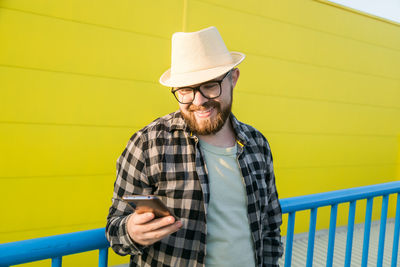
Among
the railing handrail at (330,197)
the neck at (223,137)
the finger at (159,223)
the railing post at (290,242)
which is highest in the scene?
the neck at (223,137)

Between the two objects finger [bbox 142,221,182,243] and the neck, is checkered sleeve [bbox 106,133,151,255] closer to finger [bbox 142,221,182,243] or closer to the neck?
finger [bbox 142,221,182,243]

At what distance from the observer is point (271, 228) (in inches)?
51.6

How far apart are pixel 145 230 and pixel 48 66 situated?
7.79ft

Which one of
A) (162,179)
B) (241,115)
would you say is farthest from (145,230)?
Answer: (241,115)

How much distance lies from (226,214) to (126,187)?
14.5 inches

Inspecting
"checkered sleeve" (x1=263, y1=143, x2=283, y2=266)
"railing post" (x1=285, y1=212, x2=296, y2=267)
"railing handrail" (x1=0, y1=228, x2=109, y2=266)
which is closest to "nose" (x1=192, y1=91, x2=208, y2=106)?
"checkered sleeve" (x1=263, y1=143, x2=283, y2=266)

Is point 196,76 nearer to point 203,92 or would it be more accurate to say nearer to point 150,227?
point 203,92

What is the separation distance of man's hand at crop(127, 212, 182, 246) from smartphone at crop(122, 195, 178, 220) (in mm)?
14

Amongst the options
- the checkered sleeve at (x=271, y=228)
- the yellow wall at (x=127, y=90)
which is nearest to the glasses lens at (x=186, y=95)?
the checkered sleeve at (x=271, y=228)

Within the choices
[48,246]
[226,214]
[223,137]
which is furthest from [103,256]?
[223,137]

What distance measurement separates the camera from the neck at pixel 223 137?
1223 millimetres

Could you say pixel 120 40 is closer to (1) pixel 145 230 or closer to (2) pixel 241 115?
(2) pixel 241 115

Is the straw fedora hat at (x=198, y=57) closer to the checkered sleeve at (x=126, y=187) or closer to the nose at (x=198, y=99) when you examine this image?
the nose at (x=198, y=99)

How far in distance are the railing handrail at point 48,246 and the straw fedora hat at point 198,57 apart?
0.62m
